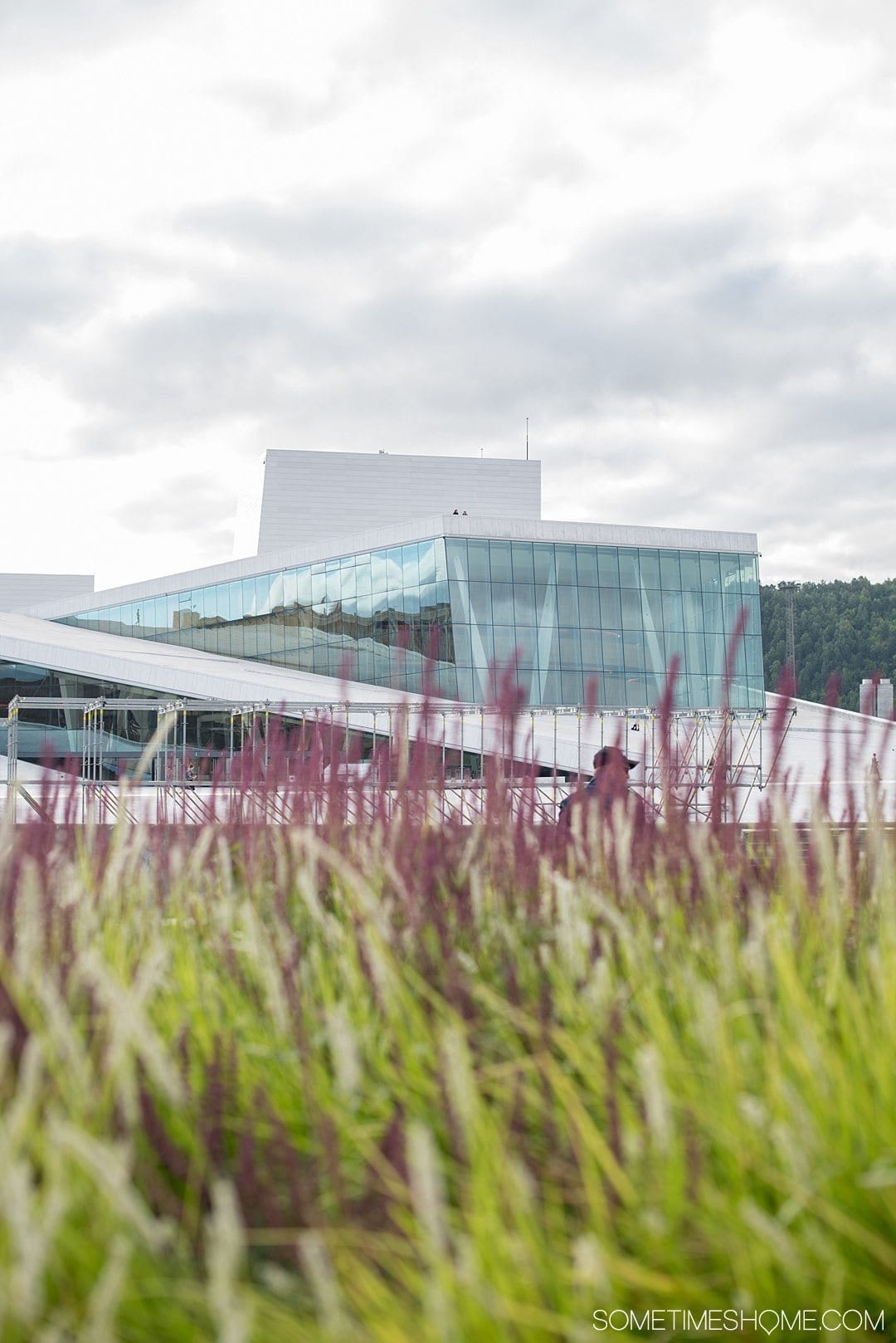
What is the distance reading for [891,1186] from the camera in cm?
209

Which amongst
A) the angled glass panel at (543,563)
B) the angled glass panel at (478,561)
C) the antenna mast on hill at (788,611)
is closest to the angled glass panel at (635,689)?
the angled glass panel at (543,563)

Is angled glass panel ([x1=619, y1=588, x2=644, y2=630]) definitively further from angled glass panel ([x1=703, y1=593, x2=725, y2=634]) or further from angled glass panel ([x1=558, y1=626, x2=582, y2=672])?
angled glass panel ([x1=703, y1=593, x2=725, y2=634])

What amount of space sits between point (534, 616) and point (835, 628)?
153 ft

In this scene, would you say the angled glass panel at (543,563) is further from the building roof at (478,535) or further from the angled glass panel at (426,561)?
the angled glass panel at (426,561)

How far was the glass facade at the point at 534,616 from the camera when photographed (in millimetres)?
38938

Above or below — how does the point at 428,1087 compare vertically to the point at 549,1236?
above

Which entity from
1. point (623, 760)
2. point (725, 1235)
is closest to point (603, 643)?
point (623, 760)

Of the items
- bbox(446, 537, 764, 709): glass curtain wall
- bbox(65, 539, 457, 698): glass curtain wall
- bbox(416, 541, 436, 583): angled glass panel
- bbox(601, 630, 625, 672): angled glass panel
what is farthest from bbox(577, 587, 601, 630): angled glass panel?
bbox(416, 541, 436, 583): angled glass panel

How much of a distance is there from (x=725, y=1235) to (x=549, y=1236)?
30 cm

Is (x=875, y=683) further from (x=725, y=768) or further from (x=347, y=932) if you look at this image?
(x=347, y=932)

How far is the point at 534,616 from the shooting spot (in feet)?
131

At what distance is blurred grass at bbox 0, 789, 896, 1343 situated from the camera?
1.86m

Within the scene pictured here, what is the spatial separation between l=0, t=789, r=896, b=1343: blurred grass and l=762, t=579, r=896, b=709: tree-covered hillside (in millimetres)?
71081

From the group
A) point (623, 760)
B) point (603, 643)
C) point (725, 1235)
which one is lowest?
point (725, 1235)
